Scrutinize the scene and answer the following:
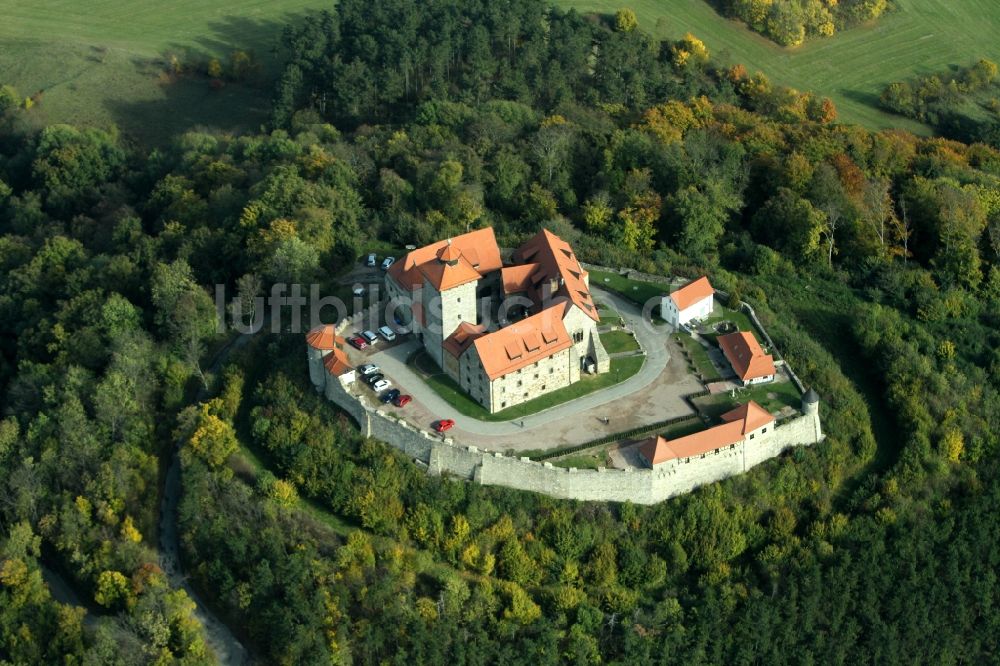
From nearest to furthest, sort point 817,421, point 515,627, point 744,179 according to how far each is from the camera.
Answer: point 515,627 → point 817,421 → point 744,179

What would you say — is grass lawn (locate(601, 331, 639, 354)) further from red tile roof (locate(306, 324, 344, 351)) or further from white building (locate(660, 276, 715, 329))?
red tile roof (locate(306, 324, 344, 351))

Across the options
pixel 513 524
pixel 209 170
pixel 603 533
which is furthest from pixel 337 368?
pixel 209 170

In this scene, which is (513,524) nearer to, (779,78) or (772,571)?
(772,571)

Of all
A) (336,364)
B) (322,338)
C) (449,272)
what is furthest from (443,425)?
(322,338)

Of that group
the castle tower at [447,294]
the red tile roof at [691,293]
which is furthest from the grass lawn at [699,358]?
the castle tower at [447,294]

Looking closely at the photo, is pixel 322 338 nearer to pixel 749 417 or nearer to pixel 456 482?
pixel 456 482

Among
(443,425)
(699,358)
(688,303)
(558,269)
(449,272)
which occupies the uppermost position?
(449,272)

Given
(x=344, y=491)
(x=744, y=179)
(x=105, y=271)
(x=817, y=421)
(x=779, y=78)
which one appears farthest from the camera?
(x=779, y=78)
